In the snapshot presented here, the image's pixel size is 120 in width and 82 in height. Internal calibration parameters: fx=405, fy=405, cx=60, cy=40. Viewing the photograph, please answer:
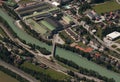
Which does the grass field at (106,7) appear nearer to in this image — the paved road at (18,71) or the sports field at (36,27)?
the sports field at (36,27)

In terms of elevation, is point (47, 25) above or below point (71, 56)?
above

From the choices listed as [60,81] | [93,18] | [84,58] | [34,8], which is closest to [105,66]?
[84,58]

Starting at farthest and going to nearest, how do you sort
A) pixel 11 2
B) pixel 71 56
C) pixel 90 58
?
pixel 11 2
pixel 71 56
pixel 90 58

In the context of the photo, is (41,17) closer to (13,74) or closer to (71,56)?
(71,56)

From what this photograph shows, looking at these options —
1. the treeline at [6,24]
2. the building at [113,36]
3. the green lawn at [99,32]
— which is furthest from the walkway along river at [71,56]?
the building at [113,36]

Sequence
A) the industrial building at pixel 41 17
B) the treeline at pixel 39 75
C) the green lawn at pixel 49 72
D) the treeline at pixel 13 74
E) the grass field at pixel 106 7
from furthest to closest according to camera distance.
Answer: the grass field at pixel 106 7 < the industrial building at pixel 41 17 < the green lawn at pixel 49 72 < the treeline at pixel 13 74 < the treeline at pixel 39 75

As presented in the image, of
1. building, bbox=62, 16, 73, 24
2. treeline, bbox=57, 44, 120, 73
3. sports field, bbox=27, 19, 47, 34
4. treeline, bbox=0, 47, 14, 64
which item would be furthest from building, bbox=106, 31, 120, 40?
treeline, bbox=0, 47, 14, 64

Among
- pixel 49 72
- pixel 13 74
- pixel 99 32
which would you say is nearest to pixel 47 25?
pixel 99 32

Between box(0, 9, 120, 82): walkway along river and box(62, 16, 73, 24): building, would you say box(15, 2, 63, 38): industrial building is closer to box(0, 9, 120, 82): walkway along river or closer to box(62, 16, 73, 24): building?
box(62, 16, 73, 24): building

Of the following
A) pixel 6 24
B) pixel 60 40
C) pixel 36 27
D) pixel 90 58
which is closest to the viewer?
pixel 90 58
